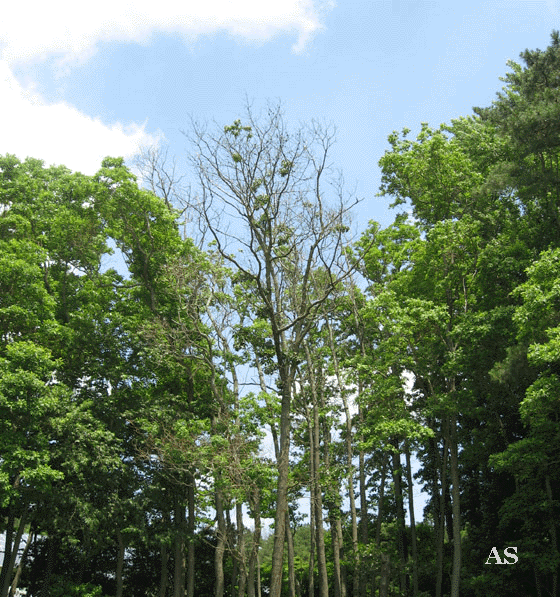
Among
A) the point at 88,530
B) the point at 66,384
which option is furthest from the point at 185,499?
the point at 66,384

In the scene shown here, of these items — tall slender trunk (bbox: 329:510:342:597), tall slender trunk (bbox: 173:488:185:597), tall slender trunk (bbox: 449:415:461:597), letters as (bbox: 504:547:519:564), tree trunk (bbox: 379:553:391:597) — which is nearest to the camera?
tall slender trunk (bbox: 449:415:461:597)

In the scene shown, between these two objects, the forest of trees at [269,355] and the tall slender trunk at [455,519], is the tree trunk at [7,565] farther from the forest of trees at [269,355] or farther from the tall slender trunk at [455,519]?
the tall slender trunk at [455,519]

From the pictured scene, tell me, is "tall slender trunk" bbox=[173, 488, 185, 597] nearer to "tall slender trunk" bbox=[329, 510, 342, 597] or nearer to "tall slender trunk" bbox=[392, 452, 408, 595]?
"tall slender trunk" bbox=[329, 510, 342, 597]

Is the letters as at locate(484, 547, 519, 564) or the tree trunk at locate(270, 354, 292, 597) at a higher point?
the tree trunk at locate(270, 354, 292, 597)

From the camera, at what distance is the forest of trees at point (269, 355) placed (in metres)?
14.6

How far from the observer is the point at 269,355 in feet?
66.8

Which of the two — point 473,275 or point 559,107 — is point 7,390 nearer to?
point 473,275

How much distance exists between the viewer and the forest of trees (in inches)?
577

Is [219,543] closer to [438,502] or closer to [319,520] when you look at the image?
[319,520]

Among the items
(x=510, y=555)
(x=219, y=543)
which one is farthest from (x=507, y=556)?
(x=219, y=543)

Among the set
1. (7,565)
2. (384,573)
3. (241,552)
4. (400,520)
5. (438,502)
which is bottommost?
(384,573)

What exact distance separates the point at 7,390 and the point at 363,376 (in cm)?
1008

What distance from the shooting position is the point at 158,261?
18875 millimetres

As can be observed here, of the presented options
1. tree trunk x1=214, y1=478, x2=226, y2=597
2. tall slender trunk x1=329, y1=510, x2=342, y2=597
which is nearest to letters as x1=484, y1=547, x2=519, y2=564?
tall slender trunk x1=329, y1=510, x2=342, y2=597
